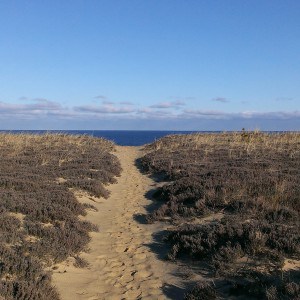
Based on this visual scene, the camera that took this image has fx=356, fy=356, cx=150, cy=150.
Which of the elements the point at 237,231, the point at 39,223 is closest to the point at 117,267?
the point at 237,231

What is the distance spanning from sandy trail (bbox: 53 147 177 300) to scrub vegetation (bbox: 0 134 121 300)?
0.33m

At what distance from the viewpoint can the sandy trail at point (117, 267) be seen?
6.18 meters

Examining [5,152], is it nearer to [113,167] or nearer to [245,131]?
[113,167]

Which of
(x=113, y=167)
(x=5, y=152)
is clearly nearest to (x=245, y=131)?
(x=113, y=167)

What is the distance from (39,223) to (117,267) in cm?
288

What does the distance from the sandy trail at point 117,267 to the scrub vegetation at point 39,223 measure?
1.10ft

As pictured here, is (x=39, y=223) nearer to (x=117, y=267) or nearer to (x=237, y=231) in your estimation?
(x=117, y=267)

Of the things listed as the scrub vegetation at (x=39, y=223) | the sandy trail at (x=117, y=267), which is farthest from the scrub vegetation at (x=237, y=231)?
the scrub vegetation at (x=39, y=223)

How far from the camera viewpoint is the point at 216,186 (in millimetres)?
12305

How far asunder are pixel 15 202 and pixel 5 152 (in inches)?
616

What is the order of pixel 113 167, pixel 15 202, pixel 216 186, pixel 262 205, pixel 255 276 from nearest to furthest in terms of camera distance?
pixel 255 276 < pixel 262 205 < pixel 15 202 < pixel 216 186 < pixel 113 167

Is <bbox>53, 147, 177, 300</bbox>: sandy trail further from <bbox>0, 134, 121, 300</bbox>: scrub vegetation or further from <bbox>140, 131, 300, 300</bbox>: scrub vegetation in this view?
<bbox>140, 131, 300, 300</bbox>: scrub vegetation

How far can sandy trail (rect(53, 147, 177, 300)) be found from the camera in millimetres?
6180

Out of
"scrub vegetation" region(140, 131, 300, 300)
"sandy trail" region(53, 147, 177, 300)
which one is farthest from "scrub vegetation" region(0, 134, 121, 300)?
"scrub vegetation" region(140, 131, 300, 300)
